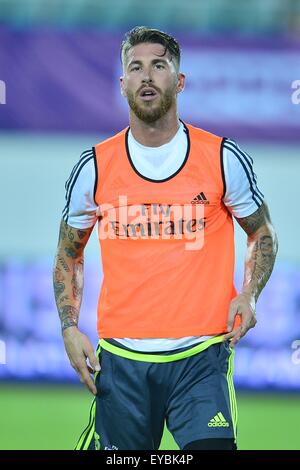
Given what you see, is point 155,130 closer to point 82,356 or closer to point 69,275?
point 69,275

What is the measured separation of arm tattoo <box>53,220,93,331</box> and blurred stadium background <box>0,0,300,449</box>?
463 cm

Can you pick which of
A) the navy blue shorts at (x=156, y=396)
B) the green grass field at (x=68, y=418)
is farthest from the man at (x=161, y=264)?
the green grass field at (x=68, y=418)

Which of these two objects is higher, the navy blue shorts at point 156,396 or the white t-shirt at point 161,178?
the white t-shirt at point 161,178

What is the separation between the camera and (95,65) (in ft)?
32.6

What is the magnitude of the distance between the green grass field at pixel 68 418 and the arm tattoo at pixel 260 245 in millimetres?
2914

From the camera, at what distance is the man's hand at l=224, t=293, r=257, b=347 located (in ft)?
15.9

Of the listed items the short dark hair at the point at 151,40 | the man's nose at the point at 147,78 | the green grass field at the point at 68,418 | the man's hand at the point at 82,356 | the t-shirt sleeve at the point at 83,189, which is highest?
the short dark hair at the point at 151,40

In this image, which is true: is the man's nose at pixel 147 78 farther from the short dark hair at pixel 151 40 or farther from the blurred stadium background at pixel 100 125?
the blurred stadium background at pixel 100 125

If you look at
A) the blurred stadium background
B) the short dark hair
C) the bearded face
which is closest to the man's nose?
the bearded face

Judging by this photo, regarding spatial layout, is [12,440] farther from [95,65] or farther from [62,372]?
[95,65]

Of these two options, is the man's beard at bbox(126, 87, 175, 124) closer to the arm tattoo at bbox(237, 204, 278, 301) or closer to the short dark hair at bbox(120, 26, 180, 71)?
the short dark hair at bbox(120, 26, 180, 71)

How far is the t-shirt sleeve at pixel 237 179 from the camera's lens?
198 inches

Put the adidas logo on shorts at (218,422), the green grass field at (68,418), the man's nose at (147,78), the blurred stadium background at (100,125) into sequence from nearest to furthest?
1. the adidas logo on shorts at (218,422)
2. the man's nose at (147,78)
3. the green grass field at (68,418)
4. the blurred stadium background at (100,125)
